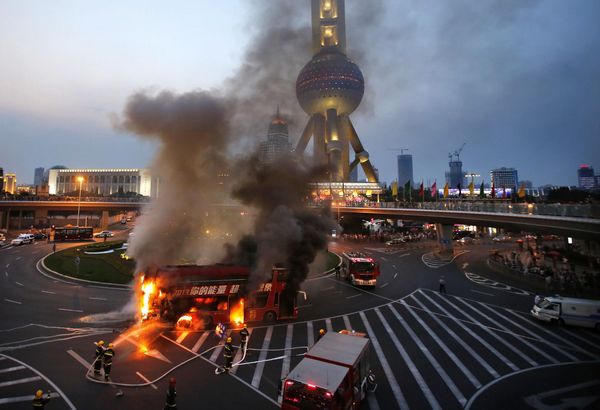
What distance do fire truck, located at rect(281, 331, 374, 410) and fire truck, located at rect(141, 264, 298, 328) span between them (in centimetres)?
807

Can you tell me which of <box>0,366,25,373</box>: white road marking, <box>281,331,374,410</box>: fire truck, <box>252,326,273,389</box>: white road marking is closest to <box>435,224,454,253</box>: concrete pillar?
<box>252,326,273,389</box>: white road marking

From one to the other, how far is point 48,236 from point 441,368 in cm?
6542

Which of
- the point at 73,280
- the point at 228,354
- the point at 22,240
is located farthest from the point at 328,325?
the point at 22,240

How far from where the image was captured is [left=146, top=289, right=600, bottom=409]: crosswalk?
12508 millimetres

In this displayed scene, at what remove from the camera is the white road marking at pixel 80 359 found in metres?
13.8

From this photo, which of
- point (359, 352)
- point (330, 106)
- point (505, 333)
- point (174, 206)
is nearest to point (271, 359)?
point (359, 352)

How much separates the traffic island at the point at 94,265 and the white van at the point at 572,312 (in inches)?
1224

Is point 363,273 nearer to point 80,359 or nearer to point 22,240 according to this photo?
point 80,359

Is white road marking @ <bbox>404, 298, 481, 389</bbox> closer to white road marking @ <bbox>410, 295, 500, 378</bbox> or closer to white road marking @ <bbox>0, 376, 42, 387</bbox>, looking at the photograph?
white road marking @ <bbox>410, 295, 500, 378</bbox>

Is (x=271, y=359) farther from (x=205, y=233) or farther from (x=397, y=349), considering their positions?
(x=205, y=233)

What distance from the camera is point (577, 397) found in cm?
1209

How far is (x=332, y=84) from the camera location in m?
141

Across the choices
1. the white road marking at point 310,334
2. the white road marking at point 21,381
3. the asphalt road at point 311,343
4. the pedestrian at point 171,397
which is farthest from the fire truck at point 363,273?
the white road marking at point 21,381

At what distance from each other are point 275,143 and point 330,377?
30858 mm
